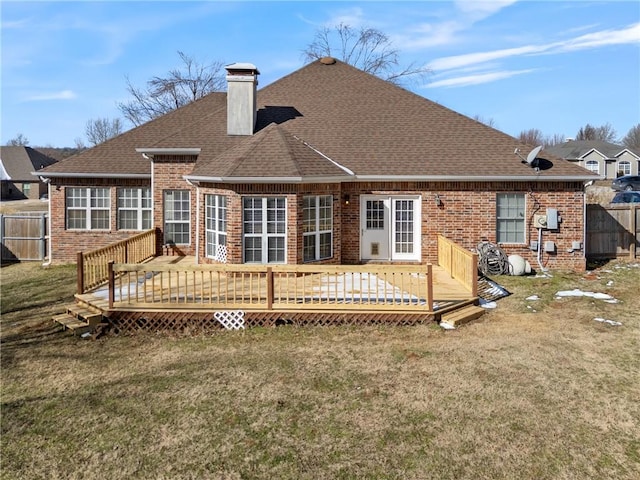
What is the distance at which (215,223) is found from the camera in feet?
42.2

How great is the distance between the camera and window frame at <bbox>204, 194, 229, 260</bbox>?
12461 mm

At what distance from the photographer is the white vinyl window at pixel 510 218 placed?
14414 millimetres

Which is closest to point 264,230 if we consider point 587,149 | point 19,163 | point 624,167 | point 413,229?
point 413,229

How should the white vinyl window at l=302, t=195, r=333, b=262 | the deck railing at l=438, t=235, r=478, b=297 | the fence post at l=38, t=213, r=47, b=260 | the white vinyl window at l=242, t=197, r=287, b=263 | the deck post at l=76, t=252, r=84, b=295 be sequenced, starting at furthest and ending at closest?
the fence post at l=38, t=213, r=47, b=260
the white vinyl window at l=302, t=195, r=333, b=262
the white vinyl window at l=242, t=197, r=287, b=263
the deck railing at l=438, t=235, r=478, b=297
the deck post at l=76, t=252, r=84, b=295

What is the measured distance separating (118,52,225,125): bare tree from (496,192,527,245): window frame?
31.6 meters

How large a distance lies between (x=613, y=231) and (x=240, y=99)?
13.6 metres

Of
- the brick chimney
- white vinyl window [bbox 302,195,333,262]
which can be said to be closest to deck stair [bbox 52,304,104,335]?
white vinyl window [bbox 302,195,333,262]

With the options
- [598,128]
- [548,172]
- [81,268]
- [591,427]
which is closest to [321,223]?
[81,268]

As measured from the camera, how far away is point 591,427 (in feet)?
18.3

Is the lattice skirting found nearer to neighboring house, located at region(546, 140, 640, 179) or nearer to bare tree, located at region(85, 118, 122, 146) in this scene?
neighboring house, located at region(546, 140, 640, 179)

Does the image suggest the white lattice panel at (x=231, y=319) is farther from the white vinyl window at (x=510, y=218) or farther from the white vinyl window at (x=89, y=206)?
the white vinyl window at (x=89, y=206)

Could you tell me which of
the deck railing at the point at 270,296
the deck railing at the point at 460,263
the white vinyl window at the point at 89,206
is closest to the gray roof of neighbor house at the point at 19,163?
the white vinyl window at the point at 89,206

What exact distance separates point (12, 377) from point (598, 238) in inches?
678

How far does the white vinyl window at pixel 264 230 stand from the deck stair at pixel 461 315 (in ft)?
14.8
